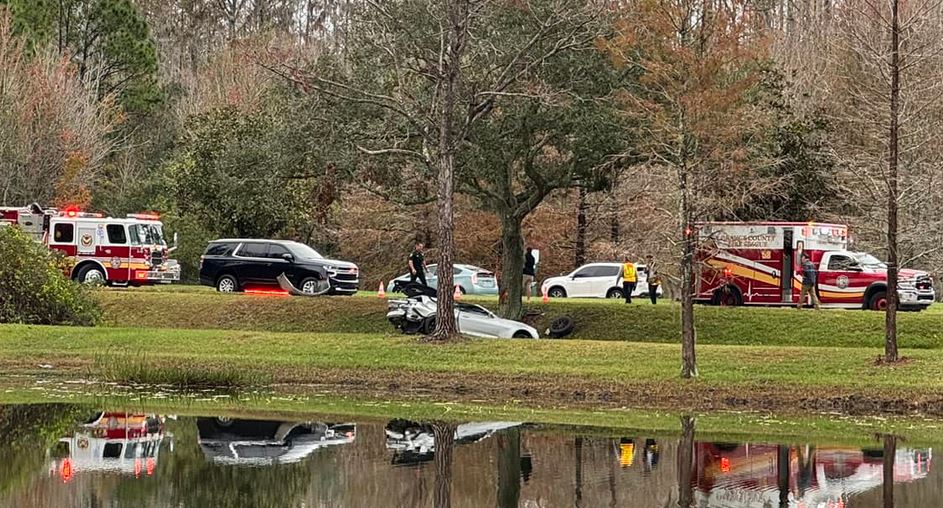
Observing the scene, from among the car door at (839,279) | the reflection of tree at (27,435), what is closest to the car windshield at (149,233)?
the car door at (839,279)

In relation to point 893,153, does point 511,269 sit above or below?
below

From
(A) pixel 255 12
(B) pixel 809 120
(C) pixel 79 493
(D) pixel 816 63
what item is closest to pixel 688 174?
(C) pixel 79 493

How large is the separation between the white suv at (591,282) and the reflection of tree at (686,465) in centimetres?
3072

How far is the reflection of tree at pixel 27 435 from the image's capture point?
1727 centimetres

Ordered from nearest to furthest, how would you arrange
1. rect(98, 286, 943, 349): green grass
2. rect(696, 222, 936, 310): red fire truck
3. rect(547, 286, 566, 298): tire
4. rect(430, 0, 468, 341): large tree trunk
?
rect(430, 0, 468, 341): large tree trunk, rect(98, 286, 943, 349): green grass, rect(696, 222, 936, 310): red fire truck, rect(547, 286, 566, 298): tire

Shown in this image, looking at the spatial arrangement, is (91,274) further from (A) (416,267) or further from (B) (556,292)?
(B) (556,292)

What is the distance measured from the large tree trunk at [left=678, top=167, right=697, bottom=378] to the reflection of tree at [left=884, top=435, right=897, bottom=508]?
18.7 ft

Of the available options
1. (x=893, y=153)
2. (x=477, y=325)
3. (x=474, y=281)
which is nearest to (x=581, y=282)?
(x=474, y=281)

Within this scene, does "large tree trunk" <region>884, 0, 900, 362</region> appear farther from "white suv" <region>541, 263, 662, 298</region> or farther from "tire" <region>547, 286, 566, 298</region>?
"tire" <region>547, 286, 566, 298</region>

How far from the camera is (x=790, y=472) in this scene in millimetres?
18328

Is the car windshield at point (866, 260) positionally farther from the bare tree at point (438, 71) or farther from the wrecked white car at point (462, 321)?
the bare tree at point (438, 71)

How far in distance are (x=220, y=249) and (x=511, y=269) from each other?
10.8 meters

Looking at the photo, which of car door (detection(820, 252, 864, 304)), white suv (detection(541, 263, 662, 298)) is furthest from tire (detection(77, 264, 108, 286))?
car door (detection(820, 252, 864, 304))

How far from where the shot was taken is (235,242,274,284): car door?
44500 millimetres
